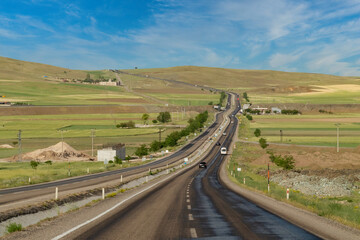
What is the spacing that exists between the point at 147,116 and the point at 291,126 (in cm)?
5771

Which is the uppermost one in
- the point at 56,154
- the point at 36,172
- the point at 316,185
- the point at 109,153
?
the point at 109,153

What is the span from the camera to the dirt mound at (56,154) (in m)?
93.8

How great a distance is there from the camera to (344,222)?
18359 millimetres

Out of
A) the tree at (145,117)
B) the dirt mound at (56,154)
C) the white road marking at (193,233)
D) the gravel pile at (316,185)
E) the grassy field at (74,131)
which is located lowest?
the gravel pile at (316,185)

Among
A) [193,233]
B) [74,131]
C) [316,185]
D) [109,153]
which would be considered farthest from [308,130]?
[193,233]

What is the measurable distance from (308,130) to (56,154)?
84.1 m

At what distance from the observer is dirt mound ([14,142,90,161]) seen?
93.8 meters

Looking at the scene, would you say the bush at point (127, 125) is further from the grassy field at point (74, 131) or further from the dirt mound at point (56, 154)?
the dirt mound at point (56, 154)

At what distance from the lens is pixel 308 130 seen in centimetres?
13700

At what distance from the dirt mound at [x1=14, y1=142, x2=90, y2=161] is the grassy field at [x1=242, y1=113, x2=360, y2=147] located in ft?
178

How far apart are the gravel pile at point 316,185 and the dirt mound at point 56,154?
176 feet

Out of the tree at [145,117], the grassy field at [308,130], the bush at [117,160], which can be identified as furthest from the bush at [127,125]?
the bush at [117,160]

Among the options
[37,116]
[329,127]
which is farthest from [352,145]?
[37,116]

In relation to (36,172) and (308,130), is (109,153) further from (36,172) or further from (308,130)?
(308,130)
